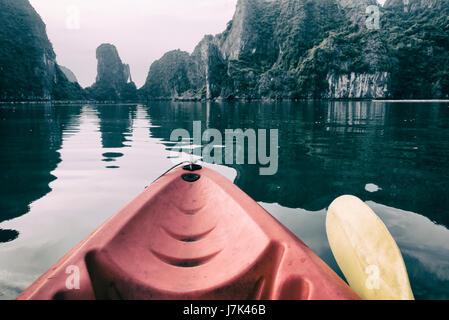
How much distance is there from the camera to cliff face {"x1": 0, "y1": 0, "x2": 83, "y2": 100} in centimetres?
12418

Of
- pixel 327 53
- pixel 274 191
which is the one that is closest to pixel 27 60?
pixel 327 53

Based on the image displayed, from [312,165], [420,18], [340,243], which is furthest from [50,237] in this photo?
[420,18]

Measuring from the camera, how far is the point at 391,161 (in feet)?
27.1

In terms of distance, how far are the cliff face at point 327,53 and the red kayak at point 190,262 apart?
136999 millimetres

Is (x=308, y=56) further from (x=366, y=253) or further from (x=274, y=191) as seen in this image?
(x=366, y=253)

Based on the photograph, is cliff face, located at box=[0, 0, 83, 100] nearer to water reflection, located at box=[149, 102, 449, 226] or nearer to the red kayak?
water reflection, located at box=[149, 102, 449, 226]

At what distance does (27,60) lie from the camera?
139 meters

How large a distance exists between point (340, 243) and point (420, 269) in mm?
1268

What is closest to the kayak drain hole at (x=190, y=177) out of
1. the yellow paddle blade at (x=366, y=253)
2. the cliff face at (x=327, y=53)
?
the yellow paddle blade at (x=366, y=253)

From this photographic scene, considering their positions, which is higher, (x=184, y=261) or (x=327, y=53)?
(x=327, y=53)

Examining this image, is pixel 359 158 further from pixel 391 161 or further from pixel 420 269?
pixel 420 269

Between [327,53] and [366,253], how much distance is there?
16340cm

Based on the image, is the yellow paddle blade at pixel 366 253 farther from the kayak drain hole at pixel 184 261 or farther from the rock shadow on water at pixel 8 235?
the rock shadow on water at pixel 8 235

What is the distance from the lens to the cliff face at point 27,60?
407 feet
